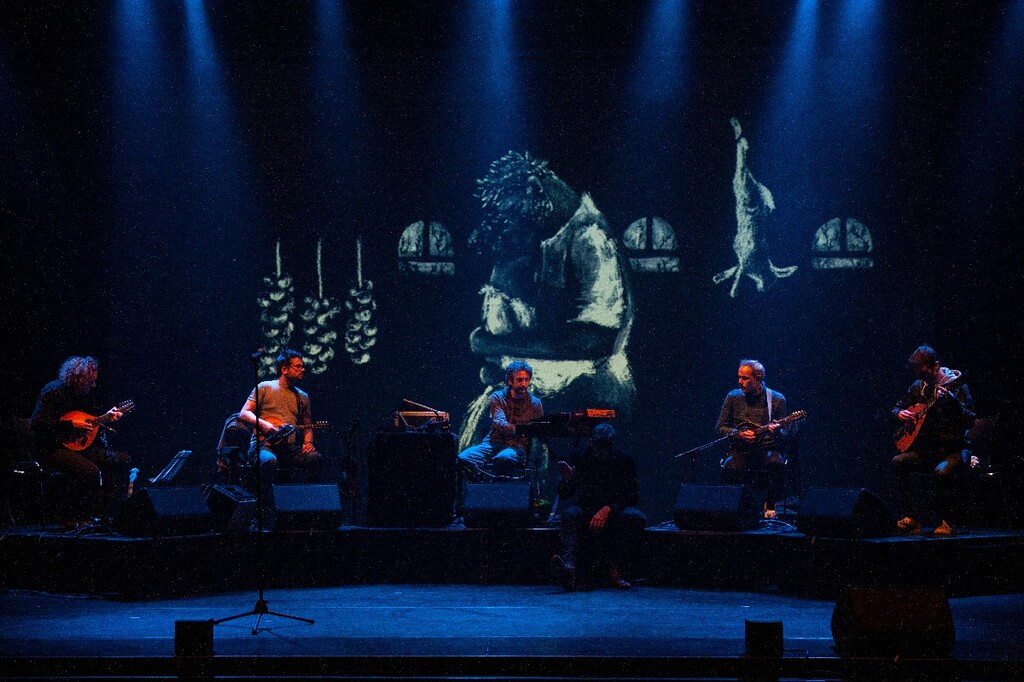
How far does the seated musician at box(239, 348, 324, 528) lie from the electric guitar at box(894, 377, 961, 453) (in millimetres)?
4651

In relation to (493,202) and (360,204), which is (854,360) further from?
(360,204)

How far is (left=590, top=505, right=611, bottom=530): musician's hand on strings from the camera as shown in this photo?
24.2 feet

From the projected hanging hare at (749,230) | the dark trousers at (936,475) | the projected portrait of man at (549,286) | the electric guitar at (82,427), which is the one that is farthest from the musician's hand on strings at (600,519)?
the electric guitar at (82,427)

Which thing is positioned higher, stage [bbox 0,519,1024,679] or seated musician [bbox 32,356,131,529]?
seated musician [bbox 32,356,131,529]

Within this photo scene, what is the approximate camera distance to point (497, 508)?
7.85 metres

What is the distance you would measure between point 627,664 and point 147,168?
25.1 feet

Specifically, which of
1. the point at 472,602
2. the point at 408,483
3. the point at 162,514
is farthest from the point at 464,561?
the point at 162,514

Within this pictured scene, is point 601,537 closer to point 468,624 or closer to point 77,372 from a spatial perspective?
point 468,624

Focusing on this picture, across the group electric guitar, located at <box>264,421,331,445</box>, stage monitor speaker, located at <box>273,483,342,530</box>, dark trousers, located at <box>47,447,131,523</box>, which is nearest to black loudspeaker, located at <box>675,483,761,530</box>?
stage monitor speaker, located at <box>273,483,342,530</box>

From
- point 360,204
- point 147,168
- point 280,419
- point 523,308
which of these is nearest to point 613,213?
point 523,308

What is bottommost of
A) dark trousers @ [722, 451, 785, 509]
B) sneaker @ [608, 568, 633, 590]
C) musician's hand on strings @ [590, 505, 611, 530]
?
sneaker @ [608, 568, 633, 590]

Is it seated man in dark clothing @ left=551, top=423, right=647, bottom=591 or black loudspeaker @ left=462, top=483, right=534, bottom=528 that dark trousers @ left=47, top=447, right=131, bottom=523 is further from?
seated man in dark clothing @ left=551, top=423, right=647, bottom=591

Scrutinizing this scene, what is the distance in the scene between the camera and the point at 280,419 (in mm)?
8734

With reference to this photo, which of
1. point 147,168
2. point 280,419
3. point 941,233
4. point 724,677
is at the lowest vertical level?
point 724,677
